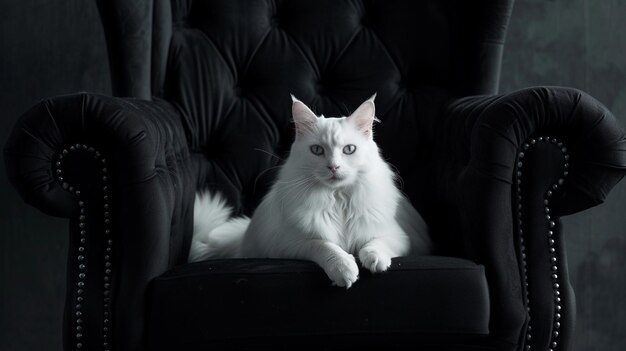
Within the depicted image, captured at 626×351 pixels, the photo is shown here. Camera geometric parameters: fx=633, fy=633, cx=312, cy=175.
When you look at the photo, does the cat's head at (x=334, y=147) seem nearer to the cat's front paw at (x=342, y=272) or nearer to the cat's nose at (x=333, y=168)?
the cat's nose at (x=333, y=168)

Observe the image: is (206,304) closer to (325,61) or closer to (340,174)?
(340,174)

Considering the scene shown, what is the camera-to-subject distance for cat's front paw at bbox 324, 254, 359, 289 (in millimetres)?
1159

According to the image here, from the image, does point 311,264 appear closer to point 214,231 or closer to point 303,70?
point 214,231

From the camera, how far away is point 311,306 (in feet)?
3.83

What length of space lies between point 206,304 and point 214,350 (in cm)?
9

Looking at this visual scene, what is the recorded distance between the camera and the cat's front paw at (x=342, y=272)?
116 cm

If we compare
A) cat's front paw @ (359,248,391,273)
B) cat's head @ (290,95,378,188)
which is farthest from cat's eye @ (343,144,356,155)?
cat's front paw @ (359,248,391,273)

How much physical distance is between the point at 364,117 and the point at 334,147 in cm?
13

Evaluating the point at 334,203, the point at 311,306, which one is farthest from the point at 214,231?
the point at 311,306

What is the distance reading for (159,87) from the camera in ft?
6.14

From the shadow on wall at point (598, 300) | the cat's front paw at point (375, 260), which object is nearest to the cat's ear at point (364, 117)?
the cat's front paw at point (375, 260)

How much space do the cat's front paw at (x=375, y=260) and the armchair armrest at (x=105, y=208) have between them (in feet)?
1.34

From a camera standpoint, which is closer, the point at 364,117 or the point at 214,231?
the point at 364,117

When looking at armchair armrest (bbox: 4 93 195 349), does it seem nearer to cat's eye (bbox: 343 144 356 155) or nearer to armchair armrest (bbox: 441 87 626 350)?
cat's eye (bbox: 343 144 356 155)
